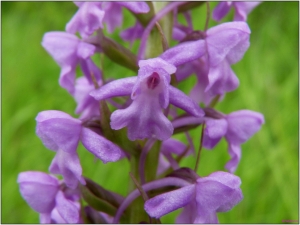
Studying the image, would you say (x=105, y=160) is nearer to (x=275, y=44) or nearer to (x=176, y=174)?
(x=176, y=174)

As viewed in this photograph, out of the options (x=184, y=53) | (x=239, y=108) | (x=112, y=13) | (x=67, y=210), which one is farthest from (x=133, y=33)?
(x=239, y=108)

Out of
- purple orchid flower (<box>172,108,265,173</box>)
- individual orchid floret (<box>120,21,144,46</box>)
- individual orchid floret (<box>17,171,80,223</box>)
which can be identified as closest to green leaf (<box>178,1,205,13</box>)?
individual orchid floret (<box>120,21,144,46</box>)

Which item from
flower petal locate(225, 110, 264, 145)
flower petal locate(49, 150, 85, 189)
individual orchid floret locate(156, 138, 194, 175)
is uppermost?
flower petal locate(49, 150, 85, 189)

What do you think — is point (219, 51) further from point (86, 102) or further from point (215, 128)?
point (86, 102)

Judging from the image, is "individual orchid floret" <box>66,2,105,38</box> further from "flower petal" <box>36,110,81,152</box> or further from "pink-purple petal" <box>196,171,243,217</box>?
"pink-purple petal" <box>196,171,243,217</box>

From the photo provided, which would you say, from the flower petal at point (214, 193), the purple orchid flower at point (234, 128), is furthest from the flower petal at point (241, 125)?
the flower petal at point (214, 193)

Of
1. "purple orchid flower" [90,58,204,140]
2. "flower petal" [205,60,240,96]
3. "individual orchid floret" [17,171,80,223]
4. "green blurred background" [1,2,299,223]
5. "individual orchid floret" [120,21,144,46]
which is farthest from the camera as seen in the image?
"green blurred background" [1,2,299,223]
